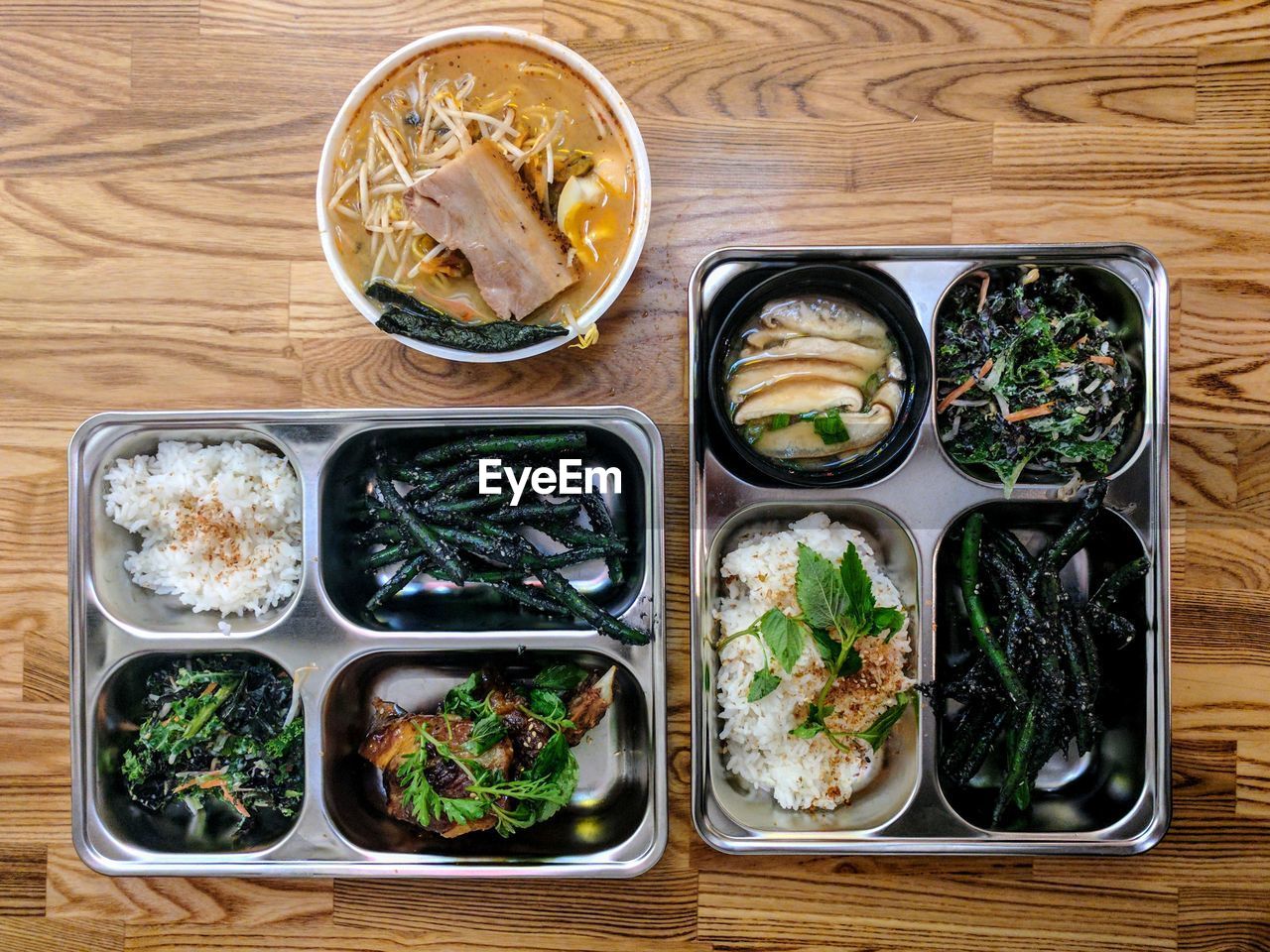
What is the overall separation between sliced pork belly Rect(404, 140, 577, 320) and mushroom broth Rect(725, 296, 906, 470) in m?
0.59

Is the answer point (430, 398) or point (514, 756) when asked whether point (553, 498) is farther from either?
point (514, 756)

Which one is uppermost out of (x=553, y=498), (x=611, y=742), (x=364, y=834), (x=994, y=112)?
(x=994, y=112)

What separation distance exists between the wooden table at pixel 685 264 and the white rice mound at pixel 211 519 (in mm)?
246

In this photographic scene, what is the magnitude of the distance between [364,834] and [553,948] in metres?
0.72

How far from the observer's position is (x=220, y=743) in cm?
259

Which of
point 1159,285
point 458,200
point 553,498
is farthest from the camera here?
point 553,498

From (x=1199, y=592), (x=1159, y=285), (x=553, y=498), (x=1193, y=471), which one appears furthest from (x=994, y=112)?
(x=553, y=498)

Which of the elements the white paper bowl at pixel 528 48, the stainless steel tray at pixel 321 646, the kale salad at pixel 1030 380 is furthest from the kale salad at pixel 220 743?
the kale salad at pixel 1030 380

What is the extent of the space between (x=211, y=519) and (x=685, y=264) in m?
1.63

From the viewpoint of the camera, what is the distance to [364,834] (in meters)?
2.56

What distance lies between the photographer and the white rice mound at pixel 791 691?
8.02 ft

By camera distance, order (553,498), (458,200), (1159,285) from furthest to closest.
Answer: (553,498)
(1159,285)
(458,200)

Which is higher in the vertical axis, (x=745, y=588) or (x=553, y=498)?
(x=553, y=498)

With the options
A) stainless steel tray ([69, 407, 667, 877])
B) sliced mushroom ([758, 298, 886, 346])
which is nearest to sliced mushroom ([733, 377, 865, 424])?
sliced mushroom ([758, 298, 886, 346])
